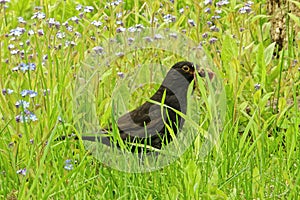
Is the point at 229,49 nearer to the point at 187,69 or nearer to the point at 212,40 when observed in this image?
the point at 212,40

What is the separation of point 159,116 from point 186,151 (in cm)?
45

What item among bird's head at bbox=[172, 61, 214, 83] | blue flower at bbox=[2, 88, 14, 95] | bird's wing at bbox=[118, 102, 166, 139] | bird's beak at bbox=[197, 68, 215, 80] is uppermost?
bird's head at bbox=[172, 61, 214, 83]

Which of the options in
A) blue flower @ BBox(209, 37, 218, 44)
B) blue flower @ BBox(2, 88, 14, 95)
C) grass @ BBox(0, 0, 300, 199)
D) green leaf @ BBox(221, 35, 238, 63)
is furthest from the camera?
blue flower @ BBox(209, 37, 218, 44)

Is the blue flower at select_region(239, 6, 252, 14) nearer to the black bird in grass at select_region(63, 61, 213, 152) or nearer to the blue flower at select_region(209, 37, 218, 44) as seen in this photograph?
the blue flower at select_region(209, 37, 218, 44)

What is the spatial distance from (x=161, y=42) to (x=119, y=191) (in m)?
1.69

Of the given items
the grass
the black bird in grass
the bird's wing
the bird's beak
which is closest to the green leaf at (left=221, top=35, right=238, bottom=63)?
the grass

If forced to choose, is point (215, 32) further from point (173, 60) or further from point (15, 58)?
point (15, 58)

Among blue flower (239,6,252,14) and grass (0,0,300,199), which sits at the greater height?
blue flower (239,6,252,14)

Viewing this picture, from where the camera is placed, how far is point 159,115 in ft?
12.7

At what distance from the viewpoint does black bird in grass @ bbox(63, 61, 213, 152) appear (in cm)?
380

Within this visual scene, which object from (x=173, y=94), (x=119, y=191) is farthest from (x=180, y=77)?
(x=119, y=191)

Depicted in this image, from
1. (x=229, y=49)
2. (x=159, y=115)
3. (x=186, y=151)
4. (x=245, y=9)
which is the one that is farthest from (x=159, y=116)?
(x=245, y=9)

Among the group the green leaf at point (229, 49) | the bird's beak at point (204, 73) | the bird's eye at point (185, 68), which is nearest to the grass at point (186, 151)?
the green leaf at point (229, 49)

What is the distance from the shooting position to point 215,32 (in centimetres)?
464
